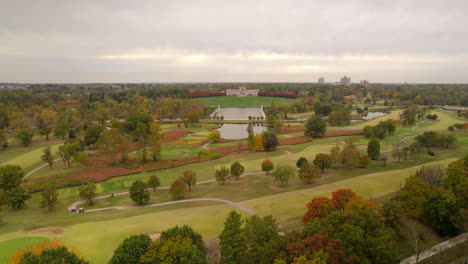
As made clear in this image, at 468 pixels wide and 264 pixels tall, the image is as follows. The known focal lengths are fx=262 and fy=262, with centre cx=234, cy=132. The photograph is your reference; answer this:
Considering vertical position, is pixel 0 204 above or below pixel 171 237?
below

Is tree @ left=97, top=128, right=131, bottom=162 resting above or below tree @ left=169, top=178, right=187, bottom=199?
above

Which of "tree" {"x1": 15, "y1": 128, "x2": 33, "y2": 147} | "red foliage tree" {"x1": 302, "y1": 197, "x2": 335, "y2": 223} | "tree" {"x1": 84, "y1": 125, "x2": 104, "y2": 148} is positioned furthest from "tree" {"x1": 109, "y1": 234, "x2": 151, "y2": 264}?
"tree" {"x1": 15, "y1": 128, "x2": 33, "y2": 147}

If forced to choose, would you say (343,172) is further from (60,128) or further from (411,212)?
(60,128)

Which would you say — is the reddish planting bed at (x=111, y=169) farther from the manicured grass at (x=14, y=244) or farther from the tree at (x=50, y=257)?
the tree at (x=50, y=257)

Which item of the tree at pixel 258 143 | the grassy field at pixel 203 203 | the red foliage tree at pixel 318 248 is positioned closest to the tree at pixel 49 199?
the grassy field at pixel 203 203

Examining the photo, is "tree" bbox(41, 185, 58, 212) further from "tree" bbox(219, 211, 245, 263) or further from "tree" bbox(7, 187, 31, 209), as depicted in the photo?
"tree" bbox(219, 211, 245, 263)

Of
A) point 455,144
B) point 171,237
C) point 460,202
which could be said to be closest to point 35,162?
point 171,237

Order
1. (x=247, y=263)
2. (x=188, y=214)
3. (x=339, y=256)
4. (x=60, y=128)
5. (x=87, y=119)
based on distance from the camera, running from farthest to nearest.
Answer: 1. (x=87, y=119)
2. (x=60, y=128)
3. (x=188, y=214)
4. (x=247, y=263)
5. (x=339, y=256)

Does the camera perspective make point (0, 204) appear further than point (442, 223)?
Yes

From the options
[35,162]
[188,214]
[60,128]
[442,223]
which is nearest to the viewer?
[442,223]
